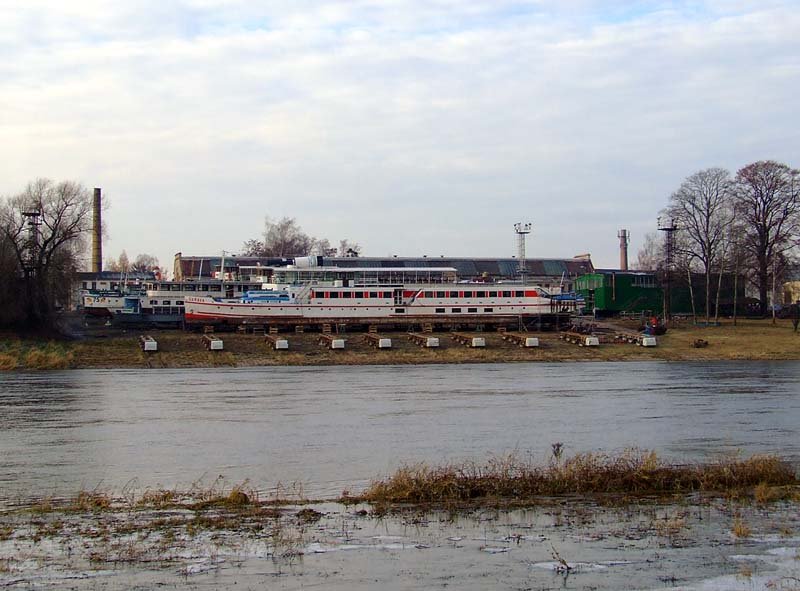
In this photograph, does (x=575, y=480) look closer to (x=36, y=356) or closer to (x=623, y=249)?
(x=36, y=356)

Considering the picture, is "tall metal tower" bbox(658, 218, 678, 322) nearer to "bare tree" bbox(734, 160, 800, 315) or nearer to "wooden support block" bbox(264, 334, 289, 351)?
"bare tree" bbox(734, 160, 800, 315)

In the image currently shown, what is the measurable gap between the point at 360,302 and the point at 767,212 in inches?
1386

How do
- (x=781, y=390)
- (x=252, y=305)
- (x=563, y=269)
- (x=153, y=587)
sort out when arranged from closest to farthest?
(x=153, y=587), (x=781, y=390), (x=252, y=305), (x=563, y=269)

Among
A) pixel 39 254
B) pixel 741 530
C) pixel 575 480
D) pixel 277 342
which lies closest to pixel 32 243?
pixel 39 254

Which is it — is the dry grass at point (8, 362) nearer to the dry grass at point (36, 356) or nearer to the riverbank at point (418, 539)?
the dry grass at point (36, 356)

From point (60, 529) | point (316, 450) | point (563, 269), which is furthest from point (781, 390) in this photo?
point (563, 269)

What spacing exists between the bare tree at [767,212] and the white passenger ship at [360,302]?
18.4 metres

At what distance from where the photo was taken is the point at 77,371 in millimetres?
50094

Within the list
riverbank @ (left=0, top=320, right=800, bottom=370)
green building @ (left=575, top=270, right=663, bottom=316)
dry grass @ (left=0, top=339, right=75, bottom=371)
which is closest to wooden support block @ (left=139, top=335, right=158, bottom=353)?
riverbank @ (left=0, top=320, right=800, bottom=370)

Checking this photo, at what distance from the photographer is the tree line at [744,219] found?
75.7 m

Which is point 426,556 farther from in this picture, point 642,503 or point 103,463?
point 103,463

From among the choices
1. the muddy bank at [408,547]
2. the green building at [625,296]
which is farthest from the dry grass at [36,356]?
the green building at [625,296]

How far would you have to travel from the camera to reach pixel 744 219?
252 feet

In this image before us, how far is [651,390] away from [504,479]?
2376 cm
